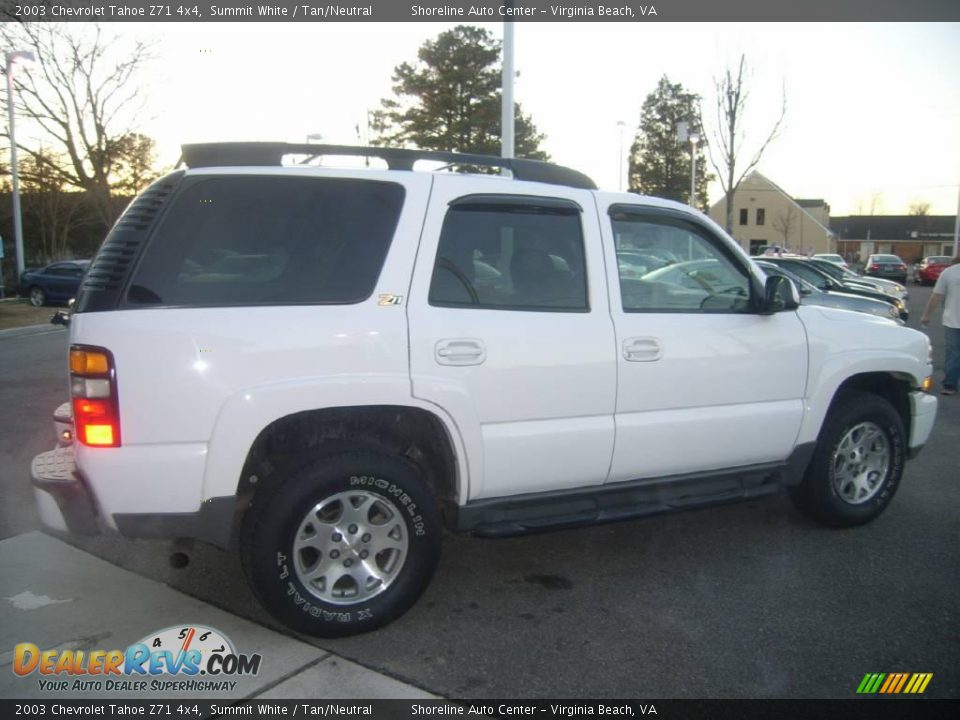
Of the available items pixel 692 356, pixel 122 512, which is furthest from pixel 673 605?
pixel 122 512

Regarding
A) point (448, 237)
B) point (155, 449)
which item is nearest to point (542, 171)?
point (448, 237)

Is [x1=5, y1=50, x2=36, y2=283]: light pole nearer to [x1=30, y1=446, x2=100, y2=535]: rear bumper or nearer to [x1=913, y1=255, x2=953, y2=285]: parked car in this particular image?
[x1=30, y1=446, x2=100, y2=535]: rear bumper

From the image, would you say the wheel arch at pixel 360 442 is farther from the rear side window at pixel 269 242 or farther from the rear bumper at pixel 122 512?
the rear side window at pixel 269 242

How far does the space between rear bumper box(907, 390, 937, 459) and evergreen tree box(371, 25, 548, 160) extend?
27.6m

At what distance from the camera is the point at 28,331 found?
16906 millimetres

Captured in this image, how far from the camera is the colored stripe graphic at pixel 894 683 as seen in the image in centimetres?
292

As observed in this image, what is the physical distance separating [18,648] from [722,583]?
320 centimetres

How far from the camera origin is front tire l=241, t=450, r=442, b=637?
304 cm

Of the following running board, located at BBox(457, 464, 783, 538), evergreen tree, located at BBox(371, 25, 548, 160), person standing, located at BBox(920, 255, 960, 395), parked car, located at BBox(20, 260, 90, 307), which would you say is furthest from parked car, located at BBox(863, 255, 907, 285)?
running board, located at BBox(457, 464, 783, 538)

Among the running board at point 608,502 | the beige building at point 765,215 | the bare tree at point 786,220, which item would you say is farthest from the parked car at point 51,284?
the bare tree at point 786,220

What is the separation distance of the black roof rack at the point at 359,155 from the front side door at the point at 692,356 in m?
0.31

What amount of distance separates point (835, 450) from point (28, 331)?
17.5m

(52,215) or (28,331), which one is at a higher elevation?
(52,215)

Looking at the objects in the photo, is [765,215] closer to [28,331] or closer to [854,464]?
[28,331]
